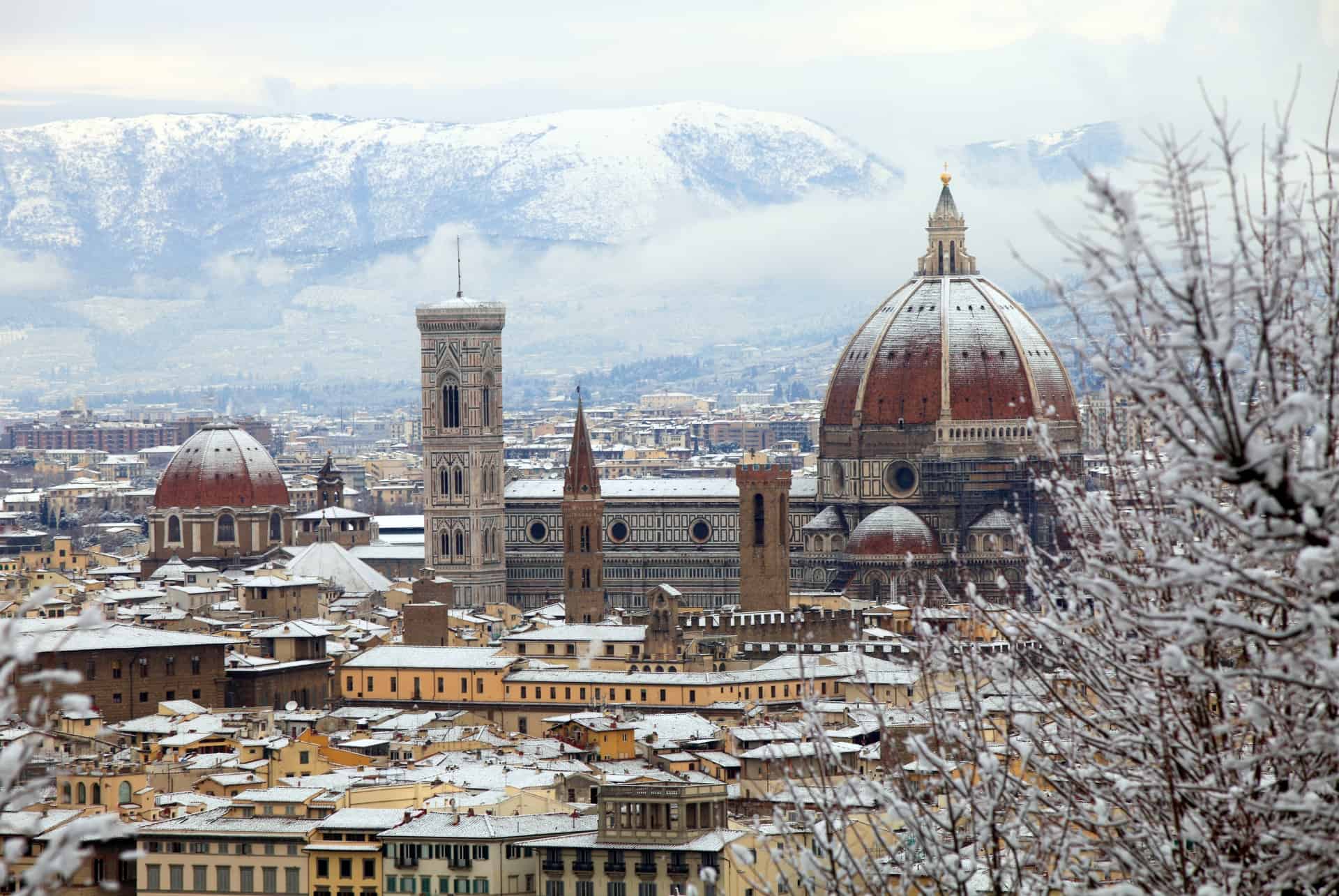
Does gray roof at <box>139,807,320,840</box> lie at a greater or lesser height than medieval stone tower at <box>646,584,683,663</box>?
lesser

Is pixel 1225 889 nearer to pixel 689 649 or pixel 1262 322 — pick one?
pixel 1262 322

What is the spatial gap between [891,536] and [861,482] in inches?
281

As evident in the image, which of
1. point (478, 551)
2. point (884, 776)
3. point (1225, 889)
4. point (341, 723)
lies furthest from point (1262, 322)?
point (478, 551)

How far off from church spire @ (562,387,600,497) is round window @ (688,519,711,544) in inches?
320

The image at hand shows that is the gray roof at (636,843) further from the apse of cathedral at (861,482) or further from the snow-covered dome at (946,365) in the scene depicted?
the snow-covered dome at (946,365)

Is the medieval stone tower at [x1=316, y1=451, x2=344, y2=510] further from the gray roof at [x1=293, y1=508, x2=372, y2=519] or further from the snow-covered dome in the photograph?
the snow-covered dome

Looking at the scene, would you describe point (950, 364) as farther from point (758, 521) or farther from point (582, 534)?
point (582, 534)

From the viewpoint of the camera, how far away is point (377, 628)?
4048 inches

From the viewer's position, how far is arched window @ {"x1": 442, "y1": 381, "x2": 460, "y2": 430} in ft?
426

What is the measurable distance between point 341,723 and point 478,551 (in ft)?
164

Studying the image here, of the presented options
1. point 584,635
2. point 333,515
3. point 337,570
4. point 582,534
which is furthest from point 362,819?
point 333,515

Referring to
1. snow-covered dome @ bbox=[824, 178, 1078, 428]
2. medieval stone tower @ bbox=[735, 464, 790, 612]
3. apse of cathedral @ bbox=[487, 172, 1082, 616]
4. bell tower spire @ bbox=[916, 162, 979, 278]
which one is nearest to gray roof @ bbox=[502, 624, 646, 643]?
medieval stone tower @ bbox=[735, 464, 790, 612]

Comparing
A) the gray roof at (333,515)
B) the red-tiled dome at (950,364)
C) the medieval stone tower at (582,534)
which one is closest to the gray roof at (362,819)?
the medieval stone tower at (582,534)

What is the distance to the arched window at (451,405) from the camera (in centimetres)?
12988
